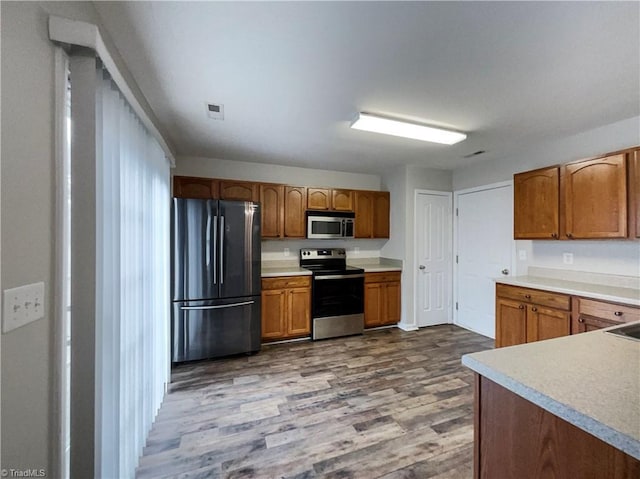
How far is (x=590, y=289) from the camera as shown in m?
2.32

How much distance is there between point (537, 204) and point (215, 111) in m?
3.42

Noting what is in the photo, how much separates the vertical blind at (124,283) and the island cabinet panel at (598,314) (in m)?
3.42

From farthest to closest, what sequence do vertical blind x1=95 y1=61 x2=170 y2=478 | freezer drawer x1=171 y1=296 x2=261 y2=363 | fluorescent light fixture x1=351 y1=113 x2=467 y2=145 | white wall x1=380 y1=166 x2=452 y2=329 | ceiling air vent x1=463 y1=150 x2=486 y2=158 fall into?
white wall x1=380 y1=166 x2=452 y2=329 < ceiling air vent x1=463 y1=150 x2=486 y2=158 < freezer drawer x1=171 y1=296 x2=261 y2=363 < fluorescent light fixture x1=351 y1=113 x2=467 y2=145 < vertical blind x1=95 y1=61 x2=170 y2=478

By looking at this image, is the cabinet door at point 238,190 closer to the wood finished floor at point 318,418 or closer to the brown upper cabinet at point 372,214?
the brown upper cabinet at point 372,214

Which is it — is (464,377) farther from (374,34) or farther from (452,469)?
(374,34)

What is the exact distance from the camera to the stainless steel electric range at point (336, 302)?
3602 mm

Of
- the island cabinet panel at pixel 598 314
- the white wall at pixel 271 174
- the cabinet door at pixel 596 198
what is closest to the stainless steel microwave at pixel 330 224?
the white wall at pixel 271 174

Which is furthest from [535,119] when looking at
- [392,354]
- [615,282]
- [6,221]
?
[6,221]

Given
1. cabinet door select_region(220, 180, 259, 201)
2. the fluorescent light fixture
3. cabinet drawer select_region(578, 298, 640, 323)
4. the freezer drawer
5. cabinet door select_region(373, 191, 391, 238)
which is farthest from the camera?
cabinet door select_region(373, 191, 391, 238)

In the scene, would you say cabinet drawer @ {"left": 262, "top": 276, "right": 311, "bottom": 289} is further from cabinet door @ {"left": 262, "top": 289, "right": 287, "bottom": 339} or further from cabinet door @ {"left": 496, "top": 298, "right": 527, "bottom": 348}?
cabinet door @ {"left": 496, "top": 298, "right": 527, "bottom": 348}

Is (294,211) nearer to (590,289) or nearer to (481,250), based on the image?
(481,250)

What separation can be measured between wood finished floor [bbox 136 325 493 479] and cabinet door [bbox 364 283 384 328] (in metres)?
0.72

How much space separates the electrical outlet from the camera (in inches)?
29.5

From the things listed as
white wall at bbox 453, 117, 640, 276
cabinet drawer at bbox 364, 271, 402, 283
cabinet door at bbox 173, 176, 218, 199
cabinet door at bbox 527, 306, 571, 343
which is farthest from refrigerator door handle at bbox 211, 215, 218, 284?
white wall at bbox 453, 117, 640, 276
